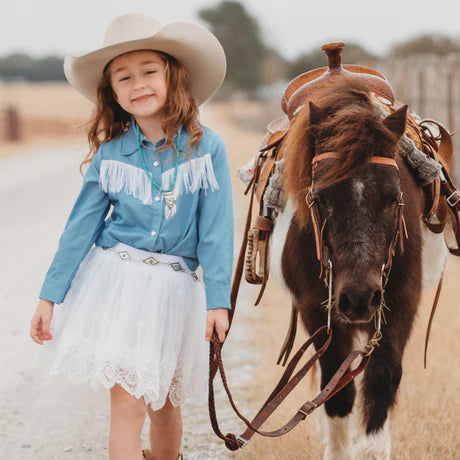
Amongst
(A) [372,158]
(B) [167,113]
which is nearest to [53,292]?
(B) [167,113]

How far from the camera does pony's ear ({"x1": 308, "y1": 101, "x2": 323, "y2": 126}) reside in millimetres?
2713

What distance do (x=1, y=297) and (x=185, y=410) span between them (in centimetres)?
280

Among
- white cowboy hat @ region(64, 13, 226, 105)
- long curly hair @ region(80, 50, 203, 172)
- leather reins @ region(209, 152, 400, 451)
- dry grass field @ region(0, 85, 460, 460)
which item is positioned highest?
white cowboy hat @ region(64, 13, 226, 105)

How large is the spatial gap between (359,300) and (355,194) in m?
0.37

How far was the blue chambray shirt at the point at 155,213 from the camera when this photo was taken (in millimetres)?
2742

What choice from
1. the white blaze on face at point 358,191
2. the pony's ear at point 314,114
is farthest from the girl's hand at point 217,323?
the pony's ear at point 314,114

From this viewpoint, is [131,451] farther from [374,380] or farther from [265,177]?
[265,177]

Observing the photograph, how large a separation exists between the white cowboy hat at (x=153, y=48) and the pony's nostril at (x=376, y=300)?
43.1 inches

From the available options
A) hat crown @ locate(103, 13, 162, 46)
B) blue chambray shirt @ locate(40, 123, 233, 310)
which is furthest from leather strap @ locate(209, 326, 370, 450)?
hat crown @ locate(103, 13, 162, 46)

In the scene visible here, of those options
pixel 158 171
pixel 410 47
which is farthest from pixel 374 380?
pixel 410 47

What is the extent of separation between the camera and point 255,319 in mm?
5895

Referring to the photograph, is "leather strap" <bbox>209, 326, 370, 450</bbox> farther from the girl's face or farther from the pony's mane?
the girl's face

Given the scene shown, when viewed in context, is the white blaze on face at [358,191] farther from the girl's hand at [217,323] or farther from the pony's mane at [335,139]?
the girl's hand at [217,323]

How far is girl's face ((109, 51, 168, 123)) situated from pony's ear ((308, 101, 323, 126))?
1.80ft
